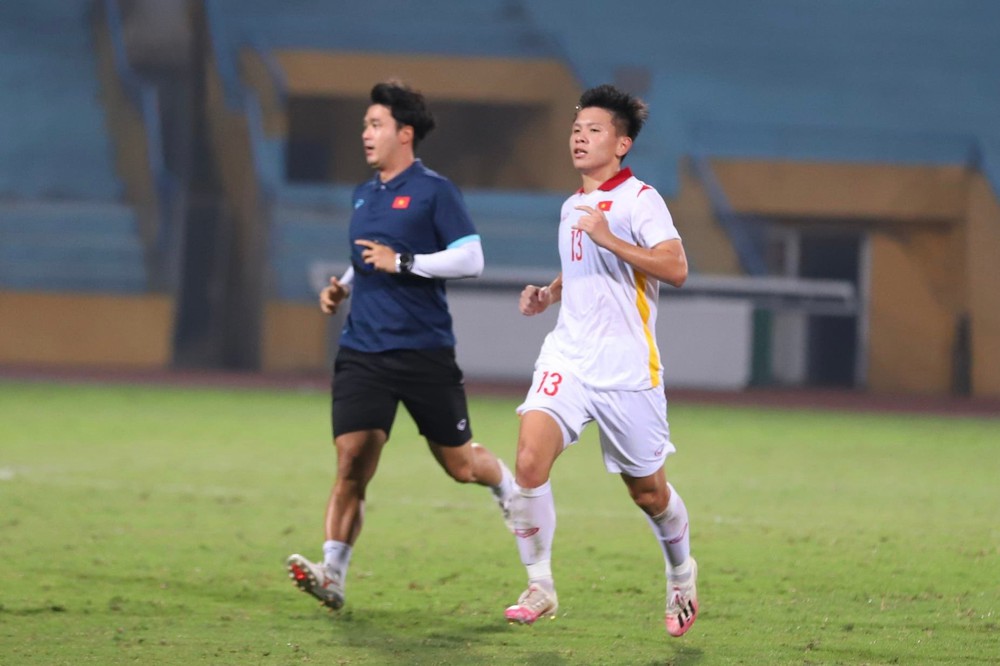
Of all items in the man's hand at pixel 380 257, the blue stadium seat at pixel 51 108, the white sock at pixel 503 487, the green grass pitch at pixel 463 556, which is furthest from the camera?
the blue stadium seat at pixel 51 108

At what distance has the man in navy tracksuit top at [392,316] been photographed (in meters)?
6.29

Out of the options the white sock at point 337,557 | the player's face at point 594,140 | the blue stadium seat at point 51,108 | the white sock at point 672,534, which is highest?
the blue stadium seat at point 51,108

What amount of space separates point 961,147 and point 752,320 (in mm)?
5588

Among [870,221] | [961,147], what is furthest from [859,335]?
[961,147]

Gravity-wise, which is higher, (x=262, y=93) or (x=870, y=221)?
(x=262, y=93)

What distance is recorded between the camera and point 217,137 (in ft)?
86.5

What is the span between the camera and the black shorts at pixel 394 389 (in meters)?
6.30

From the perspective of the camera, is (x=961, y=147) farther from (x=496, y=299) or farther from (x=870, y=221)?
(x=496, y=299)

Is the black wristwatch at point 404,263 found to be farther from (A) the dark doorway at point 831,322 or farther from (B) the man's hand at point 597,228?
(A) the dark doorway at point 831,322

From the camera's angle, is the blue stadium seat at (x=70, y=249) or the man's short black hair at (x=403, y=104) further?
the blue stadium seat at (x=70, y=249)

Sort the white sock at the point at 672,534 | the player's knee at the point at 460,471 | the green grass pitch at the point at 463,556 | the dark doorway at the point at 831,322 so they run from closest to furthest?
the green grass pitch at the point at 463,556 < the white sock at the point at 672,534 < the player's knee at the point at 460,471 < the dark doorway at the point at 831,322

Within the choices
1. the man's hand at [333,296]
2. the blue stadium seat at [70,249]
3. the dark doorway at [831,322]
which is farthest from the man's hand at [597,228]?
the blue stadium seat at [70,249]

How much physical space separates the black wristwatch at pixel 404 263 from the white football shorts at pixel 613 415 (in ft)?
2.41

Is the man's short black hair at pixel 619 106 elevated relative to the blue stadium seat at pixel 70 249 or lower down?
elevated
